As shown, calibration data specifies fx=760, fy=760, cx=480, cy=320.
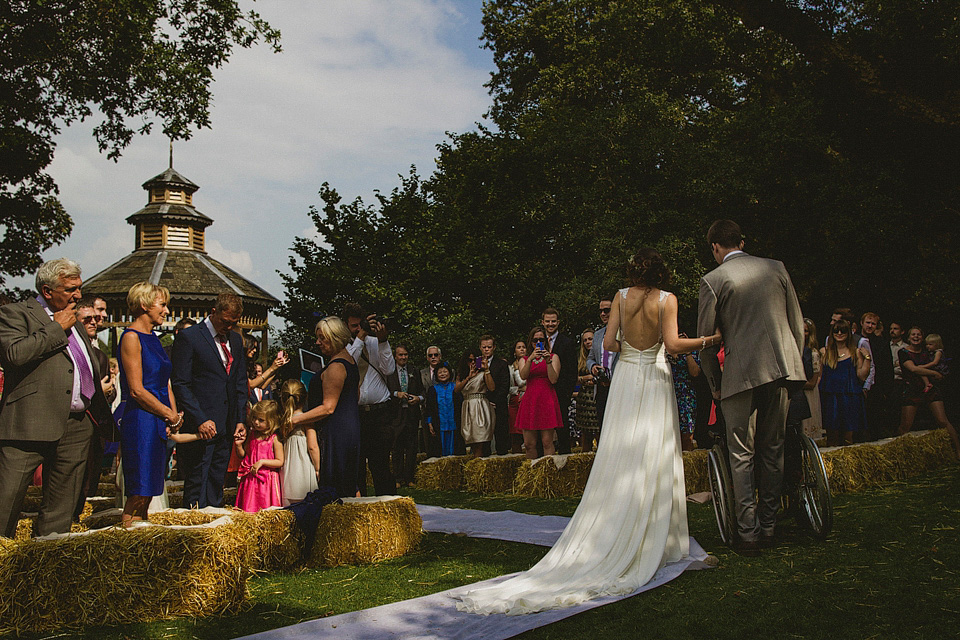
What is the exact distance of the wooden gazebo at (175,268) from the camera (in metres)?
36.7

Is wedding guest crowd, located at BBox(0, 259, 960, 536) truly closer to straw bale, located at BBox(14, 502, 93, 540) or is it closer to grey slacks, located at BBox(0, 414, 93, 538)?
grey slacks, located at BBox(0, 414, 93, 538)

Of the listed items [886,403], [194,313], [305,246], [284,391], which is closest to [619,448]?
[284,391]

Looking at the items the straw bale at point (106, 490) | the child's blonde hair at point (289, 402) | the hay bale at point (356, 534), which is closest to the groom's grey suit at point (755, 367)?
the hay bale at point (356, 534)

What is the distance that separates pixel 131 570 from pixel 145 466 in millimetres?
1341

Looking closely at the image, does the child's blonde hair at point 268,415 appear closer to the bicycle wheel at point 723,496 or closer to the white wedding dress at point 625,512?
the white wedding dress at point 625,512

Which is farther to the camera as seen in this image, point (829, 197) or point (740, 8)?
point (829, 197)

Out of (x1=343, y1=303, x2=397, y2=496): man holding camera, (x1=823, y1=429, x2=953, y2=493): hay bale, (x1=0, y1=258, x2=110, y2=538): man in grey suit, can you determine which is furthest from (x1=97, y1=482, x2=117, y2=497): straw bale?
(x1=823, y1=429, x2=953, y2=493): hay bale

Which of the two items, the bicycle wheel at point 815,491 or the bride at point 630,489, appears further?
the bicycle wheel at point 815,491

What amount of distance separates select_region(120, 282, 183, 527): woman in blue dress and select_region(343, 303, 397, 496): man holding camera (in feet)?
7.92

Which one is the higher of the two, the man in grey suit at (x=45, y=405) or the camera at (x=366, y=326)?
the camera at (x=366, y=326)

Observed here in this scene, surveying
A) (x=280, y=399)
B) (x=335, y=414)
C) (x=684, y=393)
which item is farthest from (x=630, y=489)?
(x=280, y=399)

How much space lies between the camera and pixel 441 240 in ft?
97.2

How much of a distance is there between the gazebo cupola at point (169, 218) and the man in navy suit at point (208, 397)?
37.0 metres

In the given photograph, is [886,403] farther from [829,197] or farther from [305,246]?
[305,246]
